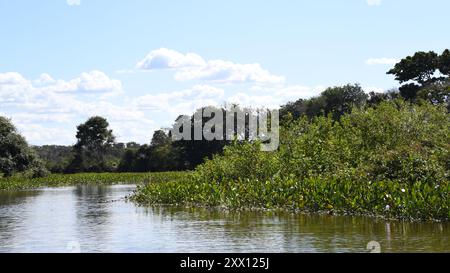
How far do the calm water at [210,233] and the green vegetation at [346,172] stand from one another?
3.16 feet

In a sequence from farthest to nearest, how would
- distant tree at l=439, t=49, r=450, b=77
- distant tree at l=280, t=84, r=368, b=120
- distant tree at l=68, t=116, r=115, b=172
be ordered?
distant tree at l=68, t=116, r=115, b=172, distant tree at l=280, t=84, r=368, b=120, distant tree at l=439, t=49, r=450, b=77

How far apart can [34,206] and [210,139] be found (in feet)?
137

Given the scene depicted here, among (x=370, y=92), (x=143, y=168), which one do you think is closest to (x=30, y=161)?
(x=143, y=168)

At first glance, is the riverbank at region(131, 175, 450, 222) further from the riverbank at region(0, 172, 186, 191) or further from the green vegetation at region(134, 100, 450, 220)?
the riverbank at region(0, 172, 186, 191)

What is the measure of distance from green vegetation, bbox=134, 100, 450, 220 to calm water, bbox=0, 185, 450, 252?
3.16 ft

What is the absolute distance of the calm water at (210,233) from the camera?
14.3 metres

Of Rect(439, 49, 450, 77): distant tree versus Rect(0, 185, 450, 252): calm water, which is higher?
Rect(439, 49, 450, 77): distant tree

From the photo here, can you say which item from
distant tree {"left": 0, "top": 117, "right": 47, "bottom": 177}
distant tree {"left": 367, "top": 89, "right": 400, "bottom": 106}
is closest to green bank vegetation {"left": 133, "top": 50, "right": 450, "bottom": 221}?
distant tree {"left": 367, "top": 89, "right": 400, "bottom": 106}

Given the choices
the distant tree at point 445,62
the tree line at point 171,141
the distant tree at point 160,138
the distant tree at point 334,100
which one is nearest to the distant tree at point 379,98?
the tree line at point 171,141

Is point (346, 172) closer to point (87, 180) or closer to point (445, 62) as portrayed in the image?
point (87, 180)

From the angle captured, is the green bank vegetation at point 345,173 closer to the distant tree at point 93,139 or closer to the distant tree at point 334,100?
the distant tree at point 334,100

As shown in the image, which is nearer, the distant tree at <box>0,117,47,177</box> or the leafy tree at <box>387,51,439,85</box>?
the distant tree at <box>0,117,47,177</box>

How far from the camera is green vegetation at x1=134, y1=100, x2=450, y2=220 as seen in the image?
19312mm

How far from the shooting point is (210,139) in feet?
228
